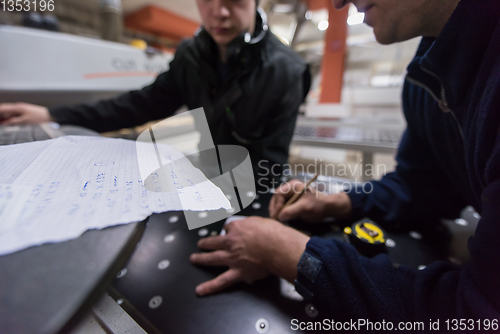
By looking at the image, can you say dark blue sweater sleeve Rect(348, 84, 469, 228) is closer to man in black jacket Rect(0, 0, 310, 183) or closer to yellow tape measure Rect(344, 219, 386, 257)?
→ yellow tape measure Rect(344, 219, 386, 257)

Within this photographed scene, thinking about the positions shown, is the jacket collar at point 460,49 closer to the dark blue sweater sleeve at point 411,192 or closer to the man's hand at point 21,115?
the dark blue sweater sleeve at point 411,192

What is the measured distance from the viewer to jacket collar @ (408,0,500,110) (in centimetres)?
27

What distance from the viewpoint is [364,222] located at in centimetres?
46

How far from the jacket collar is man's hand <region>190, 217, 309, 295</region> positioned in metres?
0.34

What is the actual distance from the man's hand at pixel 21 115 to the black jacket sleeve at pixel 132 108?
0.03 m

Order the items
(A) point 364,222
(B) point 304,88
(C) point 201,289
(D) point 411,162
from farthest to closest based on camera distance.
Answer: (B) point 304,88 < (D) point 411,162 < (A) point 364,222 < (C) point 201,289

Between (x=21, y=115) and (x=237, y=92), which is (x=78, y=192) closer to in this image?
(x=237, y=92)

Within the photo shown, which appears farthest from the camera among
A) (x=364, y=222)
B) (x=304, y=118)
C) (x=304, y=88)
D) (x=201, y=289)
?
(x=304, y=118)

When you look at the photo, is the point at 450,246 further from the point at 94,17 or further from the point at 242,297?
the point at 94,17

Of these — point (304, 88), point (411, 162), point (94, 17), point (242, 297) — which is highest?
point (94, 17)

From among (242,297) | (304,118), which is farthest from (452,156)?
(304,118)

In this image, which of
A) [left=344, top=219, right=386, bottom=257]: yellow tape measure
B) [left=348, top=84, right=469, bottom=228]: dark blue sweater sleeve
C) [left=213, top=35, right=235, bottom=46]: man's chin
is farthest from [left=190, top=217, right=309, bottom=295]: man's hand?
[left=213, top=35, right=235, bottom=46]: man's chin

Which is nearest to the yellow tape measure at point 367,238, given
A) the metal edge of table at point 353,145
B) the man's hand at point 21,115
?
the metal edge of table at point 353,145

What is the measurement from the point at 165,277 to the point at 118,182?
0.23m
